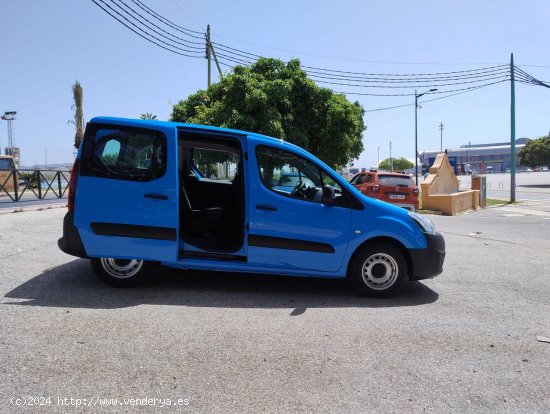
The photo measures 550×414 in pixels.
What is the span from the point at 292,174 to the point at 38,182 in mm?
18603

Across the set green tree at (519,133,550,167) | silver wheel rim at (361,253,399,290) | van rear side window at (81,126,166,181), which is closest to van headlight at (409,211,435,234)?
silver wheel rim at (361,253,399,290)

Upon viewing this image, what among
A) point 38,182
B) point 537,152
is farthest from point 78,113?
point 537,152

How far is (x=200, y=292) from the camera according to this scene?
5.13 metres

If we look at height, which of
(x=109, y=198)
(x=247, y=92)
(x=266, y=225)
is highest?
(x=247, y=92)

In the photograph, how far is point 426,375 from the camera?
3248 mm

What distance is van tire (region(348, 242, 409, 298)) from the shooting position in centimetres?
510

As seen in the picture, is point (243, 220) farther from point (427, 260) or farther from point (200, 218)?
point (427, 260)

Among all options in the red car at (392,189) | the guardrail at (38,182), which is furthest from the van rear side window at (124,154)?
the guardrail at (38,182)

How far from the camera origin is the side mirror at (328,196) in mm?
4963

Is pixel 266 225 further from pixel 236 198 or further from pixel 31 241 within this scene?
pixel 31 241

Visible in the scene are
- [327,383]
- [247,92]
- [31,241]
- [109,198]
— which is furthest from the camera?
[247,92]

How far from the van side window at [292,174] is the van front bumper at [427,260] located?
120 cm

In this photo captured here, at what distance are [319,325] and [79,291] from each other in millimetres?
2801

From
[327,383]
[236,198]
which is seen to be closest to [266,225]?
[236,198]
